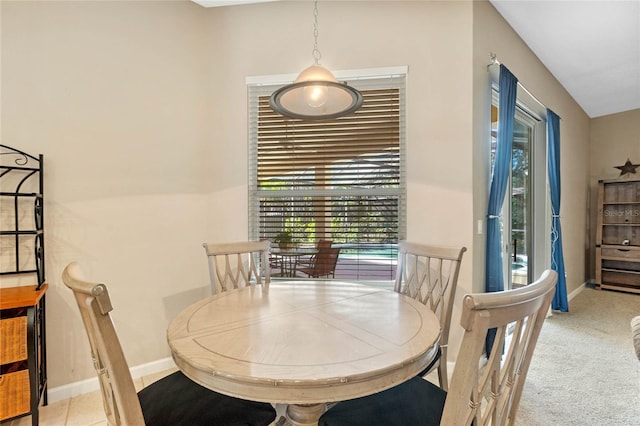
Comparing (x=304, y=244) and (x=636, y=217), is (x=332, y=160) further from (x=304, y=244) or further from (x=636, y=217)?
(x=636, y=217)

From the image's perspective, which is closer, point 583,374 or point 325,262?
point 583,374

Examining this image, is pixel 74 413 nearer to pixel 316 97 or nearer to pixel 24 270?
pixel 24 270

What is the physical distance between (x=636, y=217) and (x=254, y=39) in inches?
233

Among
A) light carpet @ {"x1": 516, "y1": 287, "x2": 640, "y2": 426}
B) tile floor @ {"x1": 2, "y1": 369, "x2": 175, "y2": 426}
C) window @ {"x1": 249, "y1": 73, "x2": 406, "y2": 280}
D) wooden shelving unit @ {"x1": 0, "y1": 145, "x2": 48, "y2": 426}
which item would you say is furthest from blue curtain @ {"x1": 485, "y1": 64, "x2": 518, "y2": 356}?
wooden shelving unit @ {"x1": 0, "y1": 145, "x2": 48, "y2": 426}

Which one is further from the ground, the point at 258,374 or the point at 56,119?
the point at 56,119

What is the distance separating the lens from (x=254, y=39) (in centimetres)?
270

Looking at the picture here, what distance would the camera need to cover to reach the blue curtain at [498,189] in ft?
8.40

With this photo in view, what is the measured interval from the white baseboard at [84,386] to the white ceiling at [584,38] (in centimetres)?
296

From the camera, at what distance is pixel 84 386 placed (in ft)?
7.20

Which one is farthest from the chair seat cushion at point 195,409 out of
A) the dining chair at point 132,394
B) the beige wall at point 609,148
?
the beige wall at point 609,148

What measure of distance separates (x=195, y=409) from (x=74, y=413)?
1.37 metres

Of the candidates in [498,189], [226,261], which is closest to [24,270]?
[226,261]

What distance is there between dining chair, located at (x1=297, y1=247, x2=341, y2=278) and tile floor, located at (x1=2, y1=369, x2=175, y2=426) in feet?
5.51

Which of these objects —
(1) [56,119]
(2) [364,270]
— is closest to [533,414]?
(2) [364,270]
